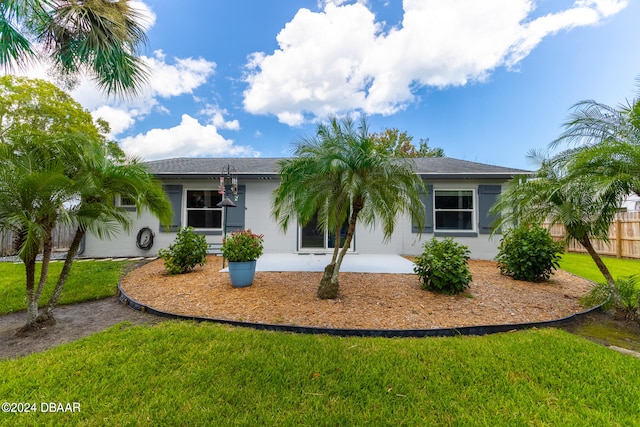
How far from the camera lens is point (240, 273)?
5219 millimetres

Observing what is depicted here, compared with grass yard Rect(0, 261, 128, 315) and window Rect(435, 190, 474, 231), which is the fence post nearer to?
window Rect(435, 190, 474, 231)

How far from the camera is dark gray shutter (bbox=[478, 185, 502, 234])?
8.95m

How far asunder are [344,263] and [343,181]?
13.2 ft

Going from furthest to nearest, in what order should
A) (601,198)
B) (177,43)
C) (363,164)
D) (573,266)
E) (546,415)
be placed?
(177,43), (573,266), (363,164), (601,198), (546,415)

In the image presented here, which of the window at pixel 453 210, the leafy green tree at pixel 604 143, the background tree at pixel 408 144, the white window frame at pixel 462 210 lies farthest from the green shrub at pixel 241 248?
the background tree at pixel 408 144

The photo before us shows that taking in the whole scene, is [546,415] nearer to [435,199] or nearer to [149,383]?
[149,383]

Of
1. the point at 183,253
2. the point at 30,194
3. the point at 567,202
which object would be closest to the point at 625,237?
the point at 567,202

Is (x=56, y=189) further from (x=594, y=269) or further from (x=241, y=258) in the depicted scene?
(x=594, y=269)

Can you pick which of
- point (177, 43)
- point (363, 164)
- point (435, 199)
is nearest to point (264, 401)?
point (363, 164)

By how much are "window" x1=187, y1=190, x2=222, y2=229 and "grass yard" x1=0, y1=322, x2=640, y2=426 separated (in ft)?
21.4

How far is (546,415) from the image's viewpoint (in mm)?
2037

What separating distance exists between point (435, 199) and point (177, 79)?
1126cm

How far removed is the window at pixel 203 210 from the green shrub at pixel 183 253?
10.2 ft

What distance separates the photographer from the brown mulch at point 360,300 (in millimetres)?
3857
